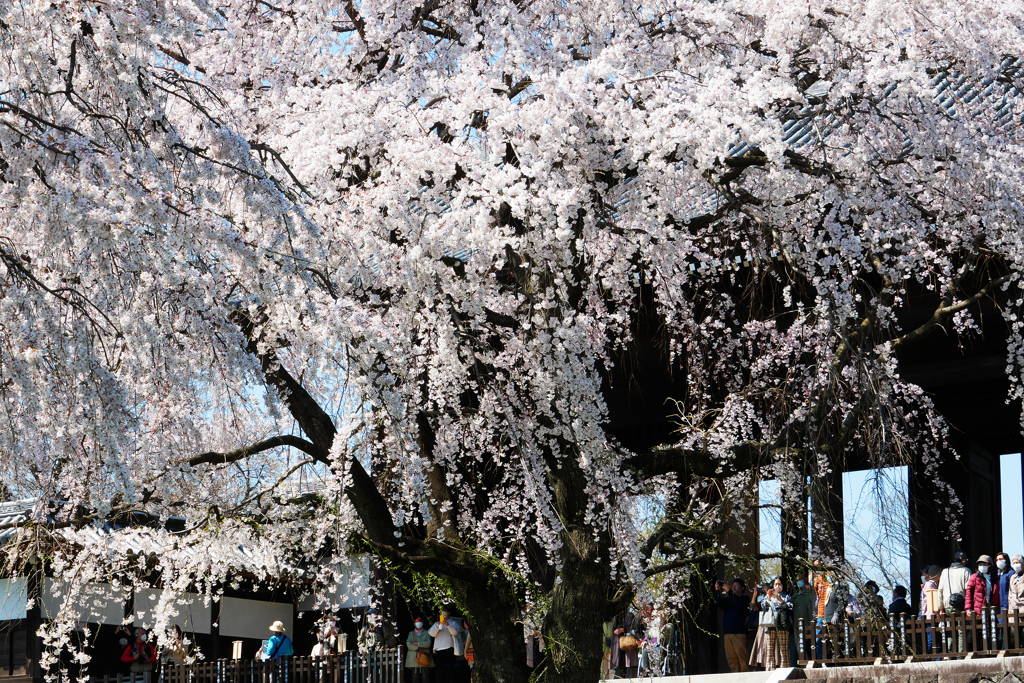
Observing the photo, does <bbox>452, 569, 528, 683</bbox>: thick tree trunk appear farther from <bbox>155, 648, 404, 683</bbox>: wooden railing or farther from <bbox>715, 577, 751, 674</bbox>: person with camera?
<bbox>155, 648, 404, 683</bbox>: wooden railing

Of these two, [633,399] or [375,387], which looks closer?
[375,387]

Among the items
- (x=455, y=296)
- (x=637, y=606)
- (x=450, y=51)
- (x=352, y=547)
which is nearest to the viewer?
(x=455, y=296)

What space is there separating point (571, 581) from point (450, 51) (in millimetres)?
4359

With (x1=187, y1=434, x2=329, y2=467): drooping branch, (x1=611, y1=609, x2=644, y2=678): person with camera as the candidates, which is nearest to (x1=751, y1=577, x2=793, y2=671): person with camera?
(x1=611, y1=609, x2=644, y2=678): person with camera

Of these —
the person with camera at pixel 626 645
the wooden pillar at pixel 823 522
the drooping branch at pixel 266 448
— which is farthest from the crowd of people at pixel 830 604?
the drooping branch at pixel 266 448

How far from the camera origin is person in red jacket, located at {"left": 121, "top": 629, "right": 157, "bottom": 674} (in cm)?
1420

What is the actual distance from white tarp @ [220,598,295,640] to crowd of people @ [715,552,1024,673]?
8.55 meters

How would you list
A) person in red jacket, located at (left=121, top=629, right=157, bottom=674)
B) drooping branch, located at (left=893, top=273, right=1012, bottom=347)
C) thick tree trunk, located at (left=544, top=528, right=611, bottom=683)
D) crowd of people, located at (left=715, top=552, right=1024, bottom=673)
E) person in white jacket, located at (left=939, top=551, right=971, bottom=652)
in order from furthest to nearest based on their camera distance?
person in red jacket, located at (left=121, top=629, right=157, bottom=674), person in white jacket, located at (left=939, top=551, right=971, bottom=652), crowd of people, located at (left=715, top=552, right=1024, bottom=673), drooping branch, located at (left=893, top=273, right=1012, bottom=347), thick tree trunk, located at (left=544, top=528, right=611, bottom=683)

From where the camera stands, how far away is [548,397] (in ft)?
26.2

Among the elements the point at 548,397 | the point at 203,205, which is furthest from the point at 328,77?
the point at 203,205

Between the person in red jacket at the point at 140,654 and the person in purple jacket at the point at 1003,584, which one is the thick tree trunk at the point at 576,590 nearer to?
the person in purple jacket at the point at 1003,584

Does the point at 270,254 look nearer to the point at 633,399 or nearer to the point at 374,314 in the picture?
the point at 374,314

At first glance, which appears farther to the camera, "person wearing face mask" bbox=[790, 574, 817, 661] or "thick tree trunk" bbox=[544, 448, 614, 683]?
"person wearing face mask" bbox=[790, 574, 817, 661]

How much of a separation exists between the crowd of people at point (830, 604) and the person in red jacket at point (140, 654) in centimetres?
763
